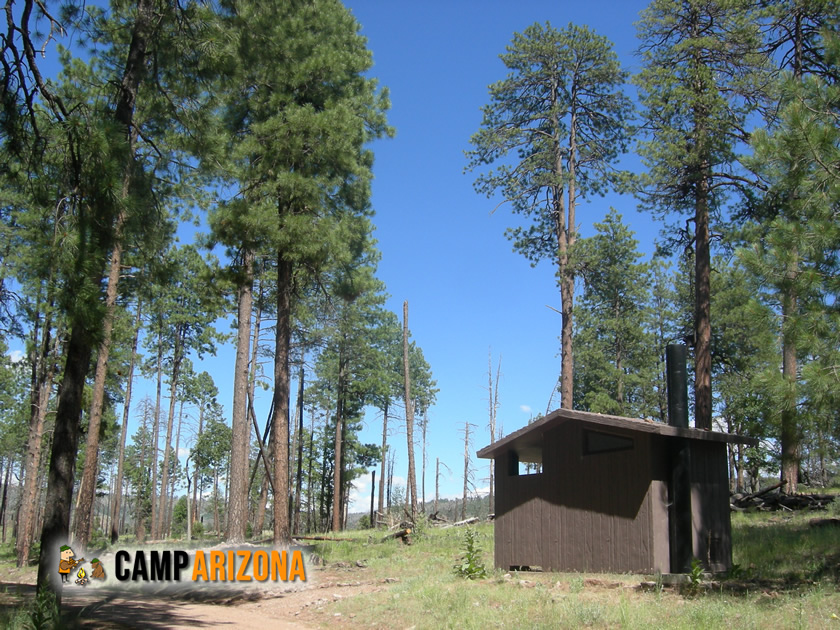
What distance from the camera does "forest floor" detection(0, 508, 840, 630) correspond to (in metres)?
8.30

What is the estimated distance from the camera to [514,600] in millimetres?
9953

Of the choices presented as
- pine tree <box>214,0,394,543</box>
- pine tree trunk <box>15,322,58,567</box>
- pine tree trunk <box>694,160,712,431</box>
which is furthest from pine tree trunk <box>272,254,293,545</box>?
pine tree trunk <box>15,322,58,567</box>

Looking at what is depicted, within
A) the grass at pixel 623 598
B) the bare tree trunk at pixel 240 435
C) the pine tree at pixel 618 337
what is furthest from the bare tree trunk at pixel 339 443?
the grass at pixel 623 598

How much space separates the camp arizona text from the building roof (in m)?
4.93

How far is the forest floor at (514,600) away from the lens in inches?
327

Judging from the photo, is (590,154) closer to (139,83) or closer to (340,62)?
(340,62)

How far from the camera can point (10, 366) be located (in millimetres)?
25312

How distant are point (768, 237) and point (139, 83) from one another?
9.00 m

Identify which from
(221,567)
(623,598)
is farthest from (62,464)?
(221,567)

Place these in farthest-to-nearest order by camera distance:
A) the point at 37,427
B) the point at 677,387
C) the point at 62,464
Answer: the point at 37,427, the point at 677,387, the point at 62,464

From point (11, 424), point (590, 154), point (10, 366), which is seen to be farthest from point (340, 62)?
point (11, 424)

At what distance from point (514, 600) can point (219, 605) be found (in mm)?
6092

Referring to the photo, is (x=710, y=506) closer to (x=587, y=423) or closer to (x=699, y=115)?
(x=587, y=423)

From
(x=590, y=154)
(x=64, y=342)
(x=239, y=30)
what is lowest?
(x=64, y=342)
